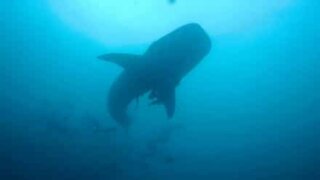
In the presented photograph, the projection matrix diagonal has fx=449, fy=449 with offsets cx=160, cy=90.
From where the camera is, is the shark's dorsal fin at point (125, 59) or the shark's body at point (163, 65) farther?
the shark's dorsal fin at point (125, 59)

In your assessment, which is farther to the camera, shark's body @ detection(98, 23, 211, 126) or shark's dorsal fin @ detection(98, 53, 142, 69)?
shark's dorsal fin @ detection(98, 53, 142, 69)

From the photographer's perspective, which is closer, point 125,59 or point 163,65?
point 163,65

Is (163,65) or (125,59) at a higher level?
(125,59)

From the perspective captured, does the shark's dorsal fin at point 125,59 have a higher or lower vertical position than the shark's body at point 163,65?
higher

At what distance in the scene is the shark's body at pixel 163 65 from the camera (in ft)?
22.8

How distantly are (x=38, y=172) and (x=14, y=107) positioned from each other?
3523mm

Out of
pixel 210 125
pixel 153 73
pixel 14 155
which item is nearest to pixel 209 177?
pixel 210 125

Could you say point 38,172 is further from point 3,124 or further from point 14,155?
point 3,124

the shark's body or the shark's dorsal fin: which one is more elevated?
the shark's dorsal fin

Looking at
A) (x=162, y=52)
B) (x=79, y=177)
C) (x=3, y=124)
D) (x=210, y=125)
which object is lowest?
(x=162, y=52)

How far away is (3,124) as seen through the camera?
1819 cm

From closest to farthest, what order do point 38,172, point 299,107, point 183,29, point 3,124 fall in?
point 183,29, point 38,172, point 3,124, point 299,107

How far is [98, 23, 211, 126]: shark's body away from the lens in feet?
22.8

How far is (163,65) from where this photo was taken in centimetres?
737
